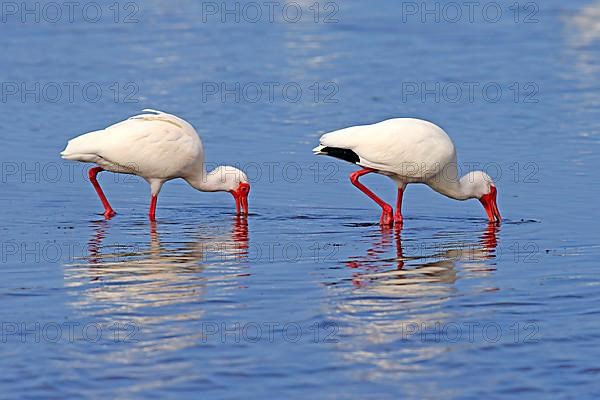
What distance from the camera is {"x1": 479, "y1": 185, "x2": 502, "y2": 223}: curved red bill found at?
12156mm

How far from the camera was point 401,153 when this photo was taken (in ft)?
39.2

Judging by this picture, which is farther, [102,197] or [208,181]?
[208,181]

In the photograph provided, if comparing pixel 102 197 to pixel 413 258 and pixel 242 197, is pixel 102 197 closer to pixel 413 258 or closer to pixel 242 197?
pixel 242 197

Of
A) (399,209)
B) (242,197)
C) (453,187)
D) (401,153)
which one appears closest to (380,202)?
(399,209)

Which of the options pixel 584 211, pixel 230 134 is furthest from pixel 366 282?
pixel 230 134

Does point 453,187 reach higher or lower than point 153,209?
higher

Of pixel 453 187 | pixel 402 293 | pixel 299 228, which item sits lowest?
pixel 402 293

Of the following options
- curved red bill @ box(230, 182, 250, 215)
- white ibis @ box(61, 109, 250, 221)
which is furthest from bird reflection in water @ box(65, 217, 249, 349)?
white ibis @ box(61, 109, 250, 221)

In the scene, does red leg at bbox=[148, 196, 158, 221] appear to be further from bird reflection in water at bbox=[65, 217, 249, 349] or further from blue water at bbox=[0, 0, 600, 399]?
bird reflection in water at bbox=[65, 217, 249, 349]

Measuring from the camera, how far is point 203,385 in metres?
7.32

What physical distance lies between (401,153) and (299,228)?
3.66ft

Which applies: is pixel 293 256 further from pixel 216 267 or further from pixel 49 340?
pixel 49 340

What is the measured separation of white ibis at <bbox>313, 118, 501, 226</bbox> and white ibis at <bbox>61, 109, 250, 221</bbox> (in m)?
1.06

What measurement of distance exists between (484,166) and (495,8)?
11.6 metres
